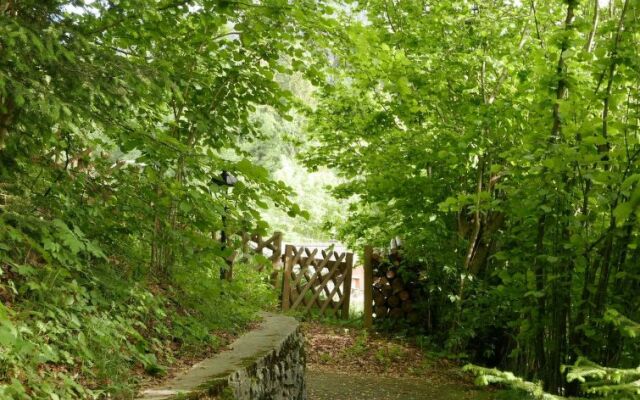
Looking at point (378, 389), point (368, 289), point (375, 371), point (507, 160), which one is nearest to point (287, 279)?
point (368, 289)

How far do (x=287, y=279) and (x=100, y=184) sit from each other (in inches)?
320

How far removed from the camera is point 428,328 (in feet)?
32.9

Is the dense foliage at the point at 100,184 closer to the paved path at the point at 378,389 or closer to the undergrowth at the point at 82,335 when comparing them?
the undergrowth at the point at 82,335

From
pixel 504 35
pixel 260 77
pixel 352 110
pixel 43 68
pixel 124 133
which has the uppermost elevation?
pixel 504 35

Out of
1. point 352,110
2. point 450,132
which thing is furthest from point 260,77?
point 352,110

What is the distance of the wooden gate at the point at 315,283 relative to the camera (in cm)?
1162

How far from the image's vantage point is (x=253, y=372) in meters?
4.15

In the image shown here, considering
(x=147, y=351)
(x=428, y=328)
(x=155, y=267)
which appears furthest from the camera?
(x=428, y=328)

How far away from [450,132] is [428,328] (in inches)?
168

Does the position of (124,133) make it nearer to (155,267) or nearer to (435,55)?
(155,267)

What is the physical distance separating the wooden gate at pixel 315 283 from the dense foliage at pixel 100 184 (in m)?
7.04

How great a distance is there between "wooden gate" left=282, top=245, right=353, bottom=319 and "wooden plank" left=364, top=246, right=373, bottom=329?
0.92m

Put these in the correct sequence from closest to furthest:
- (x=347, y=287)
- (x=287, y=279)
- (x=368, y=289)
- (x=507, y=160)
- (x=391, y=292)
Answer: (x=507, y=160) < (x=368, y=289) < (x=391, y=292) < (x=287, y=279) < (x=347, y=287)

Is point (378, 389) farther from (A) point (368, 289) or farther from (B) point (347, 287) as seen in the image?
(B) point (347, 287)
